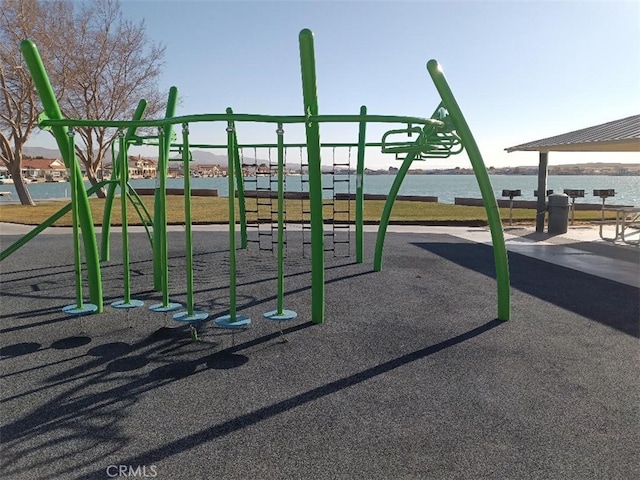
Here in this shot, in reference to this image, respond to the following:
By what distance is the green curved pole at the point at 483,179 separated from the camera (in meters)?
5.38

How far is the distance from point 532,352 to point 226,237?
8746 mm

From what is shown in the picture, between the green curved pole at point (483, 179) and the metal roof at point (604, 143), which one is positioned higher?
the metal roof at point (604, 143)

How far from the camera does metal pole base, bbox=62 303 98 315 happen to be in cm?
539

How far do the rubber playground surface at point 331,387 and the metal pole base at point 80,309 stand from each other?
8 centimetres

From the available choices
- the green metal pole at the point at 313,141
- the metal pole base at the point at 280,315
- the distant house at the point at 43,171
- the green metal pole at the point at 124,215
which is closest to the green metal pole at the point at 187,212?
the metal pole base at the point at 280,315

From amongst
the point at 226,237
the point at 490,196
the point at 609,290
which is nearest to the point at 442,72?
the point at 490,196

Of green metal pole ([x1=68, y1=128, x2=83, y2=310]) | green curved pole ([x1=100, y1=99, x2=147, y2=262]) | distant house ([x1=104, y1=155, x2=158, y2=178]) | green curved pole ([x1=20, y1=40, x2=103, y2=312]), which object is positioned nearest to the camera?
green metal pole ([x1=68, y1=128, x2=83, y2=310])

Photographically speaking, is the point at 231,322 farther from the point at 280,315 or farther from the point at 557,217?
the point at 557,217

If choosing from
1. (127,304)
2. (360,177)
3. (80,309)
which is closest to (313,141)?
(127,304)

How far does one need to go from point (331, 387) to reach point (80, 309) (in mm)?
3297

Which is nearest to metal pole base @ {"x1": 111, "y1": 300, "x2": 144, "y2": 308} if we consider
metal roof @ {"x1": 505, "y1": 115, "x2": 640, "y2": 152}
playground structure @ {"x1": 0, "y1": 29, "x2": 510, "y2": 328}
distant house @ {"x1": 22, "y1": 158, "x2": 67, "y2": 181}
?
playground structure @ {"x1": 0, "y1": 29, "x2": 510, "y2": 328}

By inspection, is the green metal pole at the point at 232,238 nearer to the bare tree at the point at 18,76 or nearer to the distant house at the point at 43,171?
the bare tree at the point at 18,76

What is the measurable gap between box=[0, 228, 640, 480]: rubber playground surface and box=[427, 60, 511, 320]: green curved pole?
31cm

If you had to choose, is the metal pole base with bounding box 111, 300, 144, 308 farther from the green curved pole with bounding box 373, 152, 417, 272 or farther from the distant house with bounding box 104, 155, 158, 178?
the green curved pole with bounding box 373, 152, 417, 272
